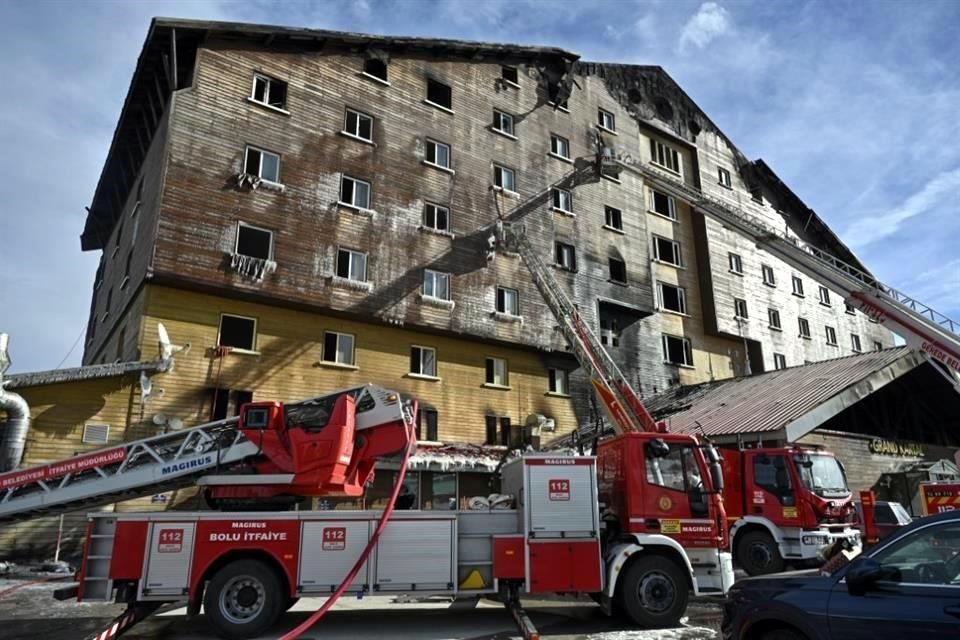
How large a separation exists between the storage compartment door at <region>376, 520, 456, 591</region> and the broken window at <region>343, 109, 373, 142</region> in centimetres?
1783

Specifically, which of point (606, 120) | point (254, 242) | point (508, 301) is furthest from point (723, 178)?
point (254, 242)

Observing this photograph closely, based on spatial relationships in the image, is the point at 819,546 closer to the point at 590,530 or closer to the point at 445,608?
the point at 590,530

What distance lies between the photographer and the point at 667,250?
3416 cm

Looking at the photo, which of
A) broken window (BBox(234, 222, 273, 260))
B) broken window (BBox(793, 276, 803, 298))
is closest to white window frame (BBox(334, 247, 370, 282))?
broken window (BBox(234, 222, 273, 260))

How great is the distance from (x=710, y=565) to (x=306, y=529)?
671 centimetres

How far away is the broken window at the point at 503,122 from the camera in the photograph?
28953 millimetres

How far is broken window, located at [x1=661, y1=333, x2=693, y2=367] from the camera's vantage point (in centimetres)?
3175

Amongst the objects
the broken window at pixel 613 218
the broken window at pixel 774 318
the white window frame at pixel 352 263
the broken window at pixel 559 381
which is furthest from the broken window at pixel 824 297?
the white window frame at pixel 352 263

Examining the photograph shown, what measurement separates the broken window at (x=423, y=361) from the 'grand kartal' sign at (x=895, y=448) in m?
15.6

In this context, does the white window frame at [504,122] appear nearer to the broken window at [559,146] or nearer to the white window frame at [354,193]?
the broken window at [559,146]

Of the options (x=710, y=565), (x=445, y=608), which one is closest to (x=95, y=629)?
(x=445, y=608)

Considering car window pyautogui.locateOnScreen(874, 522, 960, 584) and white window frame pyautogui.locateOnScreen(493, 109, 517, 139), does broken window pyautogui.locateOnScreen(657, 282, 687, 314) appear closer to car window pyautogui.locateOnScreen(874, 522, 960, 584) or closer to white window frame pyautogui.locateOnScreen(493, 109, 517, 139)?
white window frame pyautogui.locateOnScreen(493, 109, 517, 139)

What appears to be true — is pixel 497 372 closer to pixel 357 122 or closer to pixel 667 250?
pixel 357 122

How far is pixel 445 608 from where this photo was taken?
39.0 feet
